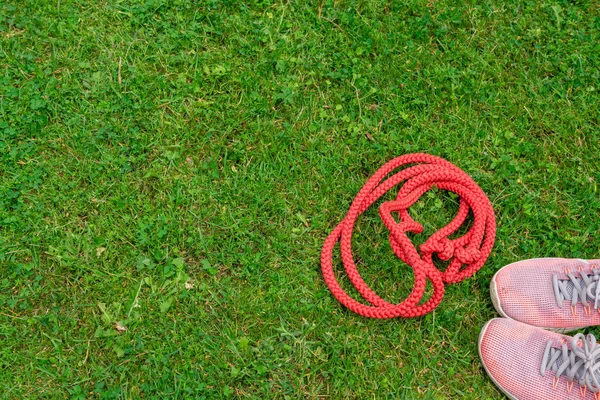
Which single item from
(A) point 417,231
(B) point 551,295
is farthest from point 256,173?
(B) point 551,295

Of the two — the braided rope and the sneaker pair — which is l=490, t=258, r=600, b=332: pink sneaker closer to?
the sneaker pair

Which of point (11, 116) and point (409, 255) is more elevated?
point (409, 255)

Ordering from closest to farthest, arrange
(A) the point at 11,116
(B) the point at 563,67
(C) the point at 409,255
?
(C) the point at 409,255, (A) the point at 11,116, (B) the point at 563,67

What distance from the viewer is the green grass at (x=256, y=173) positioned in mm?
2303

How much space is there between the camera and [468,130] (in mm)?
2674

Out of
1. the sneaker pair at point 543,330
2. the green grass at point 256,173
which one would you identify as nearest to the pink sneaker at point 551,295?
the sneaker pair at point 543,330

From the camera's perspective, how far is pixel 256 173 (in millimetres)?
2561

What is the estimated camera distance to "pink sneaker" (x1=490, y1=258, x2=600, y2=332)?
2.32m

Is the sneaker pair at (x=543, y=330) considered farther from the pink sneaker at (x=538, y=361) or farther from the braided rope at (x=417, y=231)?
the braided rope at (x=417, y=231)

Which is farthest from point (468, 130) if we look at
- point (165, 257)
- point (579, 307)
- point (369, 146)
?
point (165, 257)

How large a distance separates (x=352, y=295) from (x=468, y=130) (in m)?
0.98

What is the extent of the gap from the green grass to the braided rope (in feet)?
A: 0.24

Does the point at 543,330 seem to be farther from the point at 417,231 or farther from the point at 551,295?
the point at 417,231

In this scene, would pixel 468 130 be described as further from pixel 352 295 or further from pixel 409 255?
pixel 352 295
